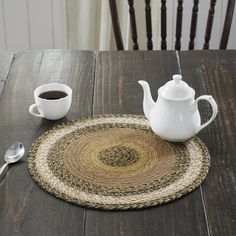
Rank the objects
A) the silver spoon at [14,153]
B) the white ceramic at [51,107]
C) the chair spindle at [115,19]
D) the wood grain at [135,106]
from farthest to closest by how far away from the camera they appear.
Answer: the chair spindle at [115,19] < the white ceramic at [51,107] < the silver spoon at [14,153] < the wood grain at [135,106]

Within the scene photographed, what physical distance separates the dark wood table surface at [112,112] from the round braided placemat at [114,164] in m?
0.02

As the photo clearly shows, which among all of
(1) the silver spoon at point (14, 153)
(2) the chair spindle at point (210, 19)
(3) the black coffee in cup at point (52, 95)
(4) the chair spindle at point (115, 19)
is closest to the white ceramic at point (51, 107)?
(3) the black coffee in cup at point (52, 95)

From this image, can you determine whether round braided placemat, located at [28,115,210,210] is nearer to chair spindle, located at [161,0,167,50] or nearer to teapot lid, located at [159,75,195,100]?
teapot lid, located at [159,75,195,100]

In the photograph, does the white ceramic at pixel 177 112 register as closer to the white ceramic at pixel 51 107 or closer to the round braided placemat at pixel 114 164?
the round braided placemat at pixel 114 164

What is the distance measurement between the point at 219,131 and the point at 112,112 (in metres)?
0.26

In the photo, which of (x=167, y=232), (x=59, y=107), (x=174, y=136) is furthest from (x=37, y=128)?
(x=167, y=232)

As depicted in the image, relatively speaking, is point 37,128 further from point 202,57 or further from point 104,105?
point 202,57

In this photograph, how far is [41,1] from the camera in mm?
2418

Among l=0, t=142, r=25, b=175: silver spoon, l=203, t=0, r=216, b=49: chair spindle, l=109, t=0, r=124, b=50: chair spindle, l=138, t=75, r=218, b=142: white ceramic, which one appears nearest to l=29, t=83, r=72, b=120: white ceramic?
l=0, t=142, r=25, b=175: silver spoon

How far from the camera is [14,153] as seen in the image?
3.56 ft

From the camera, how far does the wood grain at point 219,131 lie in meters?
0.92

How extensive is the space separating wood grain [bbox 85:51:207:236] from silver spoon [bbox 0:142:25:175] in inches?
8.8

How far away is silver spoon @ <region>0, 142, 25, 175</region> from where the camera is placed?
107cm

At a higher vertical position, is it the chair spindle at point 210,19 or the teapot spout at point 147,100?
the teapot spout at point 147,100
